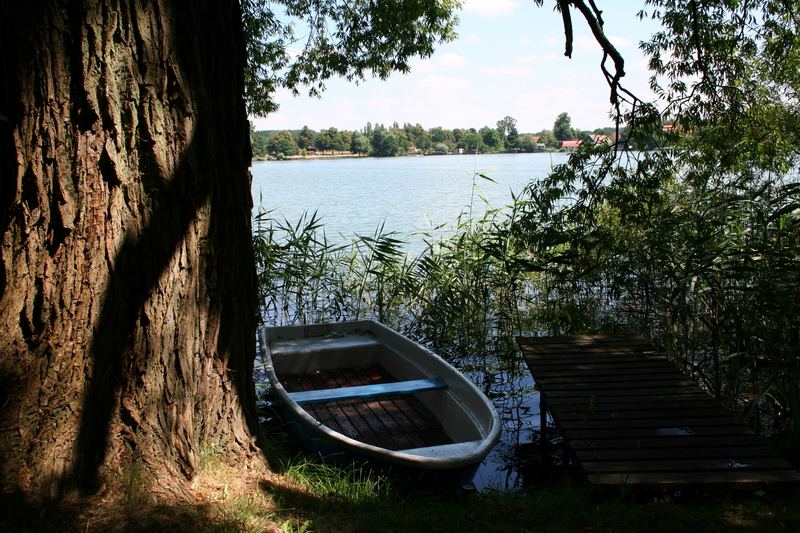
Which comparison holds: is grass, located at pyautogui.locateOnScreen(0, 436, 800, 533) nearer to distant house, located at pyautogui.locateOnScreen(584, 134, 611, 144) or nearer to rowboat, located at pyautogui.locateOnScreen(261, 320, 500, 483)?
rowboat, located at pyautogui.locateOnScreen(261, 320, 500, 483)

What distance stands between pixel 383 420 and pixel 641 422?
1717 mm

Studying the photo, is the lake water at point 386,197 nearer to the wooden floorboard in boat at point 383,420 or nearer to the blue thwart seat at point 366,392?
the wooden floorboard in boat at point 383,420

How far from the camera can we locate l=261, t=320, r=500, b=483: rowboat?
3744 millimetres

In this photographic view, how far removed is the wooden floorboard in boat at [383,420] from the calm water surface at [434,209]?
0.57m

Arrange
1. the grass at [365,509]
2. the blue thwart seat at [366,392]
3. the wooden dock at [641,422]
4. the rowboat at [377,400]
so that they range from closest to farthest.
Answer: the grass at [365,509] < the wooden dock at [641,422] < the rowboat at [377,400] < the blue thwart seat at [366,392]

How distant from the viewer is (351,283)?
27.5 feet

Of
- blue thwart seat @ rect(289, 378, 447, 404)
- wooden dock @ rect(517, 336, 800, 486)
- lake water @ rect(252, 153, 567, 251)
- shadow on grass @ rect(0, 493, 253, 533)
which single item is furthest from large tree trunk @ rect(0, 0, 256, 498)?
lake water @ rect(252, 153, 567, 251)

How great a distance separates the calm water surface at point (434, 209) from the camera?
17.8 ft

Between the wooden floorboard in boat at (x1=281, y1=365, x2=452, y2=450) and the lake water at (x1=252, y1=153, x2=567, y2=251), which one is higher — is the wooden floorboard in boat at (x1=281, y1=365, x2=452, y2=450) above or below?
below

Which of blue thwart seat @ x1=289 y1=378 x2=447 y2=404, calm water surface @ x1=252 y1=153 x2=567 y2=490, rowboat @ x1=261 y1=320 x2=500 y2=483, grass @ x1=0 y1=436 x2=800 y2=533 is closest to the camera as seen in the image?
grass @ x1=0 y1=436 x2=800 y2=533

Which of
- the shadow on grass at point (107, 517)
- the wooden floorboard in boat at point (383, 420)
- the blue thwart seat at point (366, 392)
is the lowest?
the wooden floorboard in boat at point (383, 420)

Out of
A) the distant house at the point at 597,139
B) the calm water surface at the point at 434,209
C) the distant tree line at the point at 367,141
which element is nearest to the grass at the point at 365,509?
the calm water surface at the point at 434,209

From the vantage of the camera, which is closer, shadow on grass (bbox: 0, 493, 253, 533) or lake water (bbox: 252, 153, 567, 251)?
shadow on grass (bbox: 0, 493, 253, 533)

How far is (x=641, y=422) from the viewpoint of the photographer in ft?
13.3
